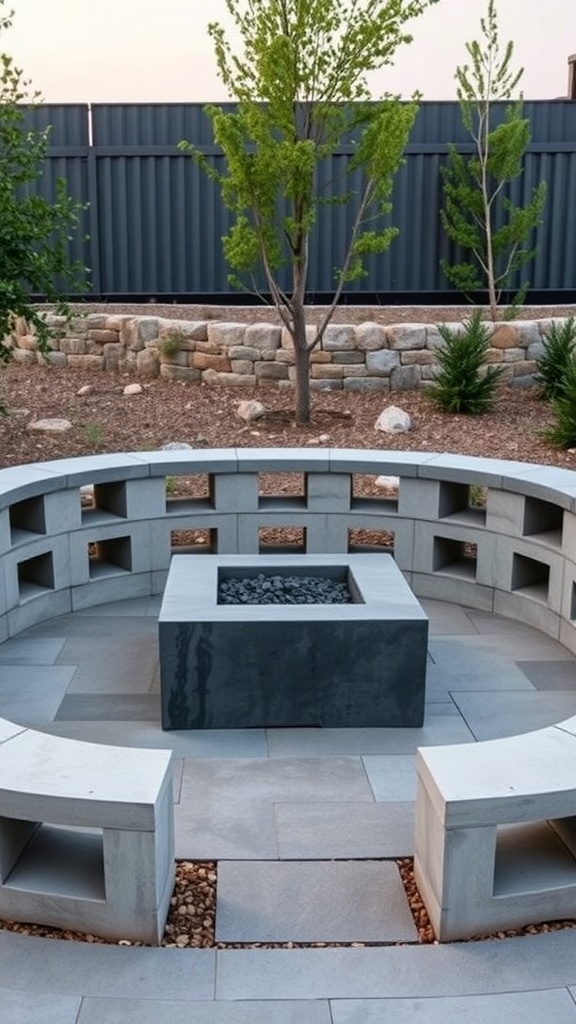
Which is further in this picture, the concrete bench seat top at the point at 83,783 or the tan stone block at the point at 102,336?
the tan stone block at the point at 102,336

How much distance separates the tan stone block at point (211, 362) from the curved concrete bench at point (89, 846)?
25.1 ft

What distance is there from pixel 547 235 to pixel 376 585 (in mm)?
9783

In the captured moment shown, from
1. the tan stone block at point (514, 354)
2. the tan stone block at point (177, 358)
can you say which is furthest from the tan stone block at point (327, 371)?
the tan stone block at point (514, 354)

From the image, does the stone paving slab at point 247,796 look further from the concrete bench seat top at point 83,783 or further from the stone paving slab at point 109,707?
the concrete bench seat top at point 83,783

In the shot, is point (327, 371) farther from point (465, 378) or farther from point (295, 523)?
point (295, 523)

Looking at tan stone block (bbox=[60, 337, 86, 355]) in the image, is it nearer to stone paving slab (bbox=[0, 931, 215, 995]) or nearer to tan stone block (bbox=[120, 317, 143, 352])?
tan stone block (bbox=[120, 317, 143, 352])

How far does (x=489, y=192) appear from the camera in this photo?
13523 mm

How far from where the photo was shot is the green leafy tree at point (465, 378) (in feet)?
32.6

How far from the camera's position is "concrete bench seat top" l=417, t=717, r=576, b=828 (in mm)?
3125

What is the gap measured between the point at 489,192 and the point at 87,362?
5611mm

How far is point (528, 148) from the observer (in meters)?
13.5

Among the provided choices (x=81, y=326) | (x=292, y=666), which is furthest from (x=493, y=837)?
(x=81, y=326)

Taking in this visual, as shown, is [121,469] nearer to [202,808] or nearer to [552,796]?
[202,808]

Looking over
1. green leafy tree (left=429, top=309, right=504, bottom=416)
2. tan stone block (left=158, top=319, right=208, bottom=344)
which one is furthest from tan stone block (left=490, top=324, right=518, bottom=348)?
tan stone block (left=158, top=319, right=208, bottom=344)
